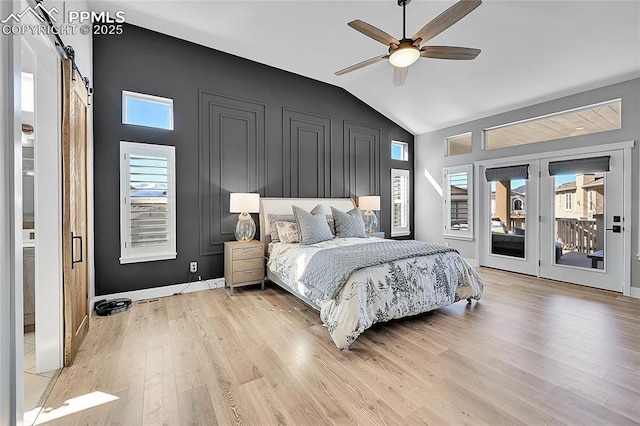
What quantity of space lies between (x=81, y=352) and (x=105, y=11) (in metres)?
3.70

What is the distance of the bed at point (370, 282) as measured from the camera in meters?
2.50

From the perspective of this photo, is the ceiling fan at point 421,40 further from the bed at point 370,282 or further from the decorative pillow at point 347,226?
the decorative pillow at point 347,226

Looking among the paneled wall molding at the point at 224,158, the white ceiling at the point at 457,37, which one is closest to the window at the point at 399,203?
the white ceiling at the point at 457,37

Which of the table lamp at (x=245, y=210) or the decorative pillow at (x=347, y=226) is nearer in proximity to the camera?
the table lamp at (x=245, y=210)

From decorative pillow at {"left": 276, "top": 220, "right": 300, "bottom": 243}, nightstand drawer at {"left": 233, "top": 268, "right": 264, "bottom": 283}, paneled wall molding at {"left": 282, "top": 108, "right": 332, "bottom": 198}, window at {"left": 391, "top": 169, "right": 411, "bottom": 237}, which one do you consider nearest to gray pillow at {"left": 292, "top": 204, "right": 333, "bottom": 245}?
decorative pillow at {"left": 276, "top": 220, "right": 300, "bottom": 243}

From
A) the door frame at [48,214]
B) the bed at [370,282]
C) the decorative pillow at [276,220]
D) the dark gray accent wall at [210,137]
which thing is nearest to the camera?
the door frame at [48,214]

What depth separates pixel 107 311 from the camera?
3.17 metres

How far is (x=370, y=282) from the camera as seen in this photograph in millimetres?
2621

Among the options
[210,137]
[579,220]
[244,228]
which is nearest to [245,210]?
[244,228]

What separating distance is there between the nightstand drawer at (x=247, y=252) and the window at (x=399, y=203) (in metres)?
3.45

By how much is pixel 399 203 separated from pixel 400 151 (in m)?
1.25

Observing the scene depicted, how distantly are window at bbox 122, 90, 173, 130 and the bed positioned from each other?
7.93ft

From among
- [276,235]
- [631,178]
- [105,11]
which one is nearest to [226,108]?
[105,11]

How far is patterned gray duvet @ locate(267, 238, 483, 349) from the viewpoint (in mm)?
2471
